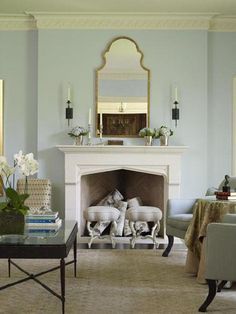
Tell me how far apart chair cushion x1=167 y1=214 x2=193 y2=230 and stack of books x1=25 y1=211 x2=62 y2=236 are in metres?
1.67

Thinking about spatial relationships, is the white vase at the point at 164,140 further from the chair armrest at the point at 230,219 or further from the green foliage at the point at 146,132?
the chair armrest at the point at 230,219

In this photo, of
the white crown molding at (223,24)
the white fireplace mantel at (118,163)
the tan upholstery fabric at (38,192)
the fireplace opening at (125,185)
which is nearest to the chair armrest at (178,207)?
the white fireplace mantel at (118,163)

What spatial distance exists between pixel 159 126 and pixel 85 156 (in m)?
1.06

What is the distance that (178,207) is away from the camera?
5.71 meters

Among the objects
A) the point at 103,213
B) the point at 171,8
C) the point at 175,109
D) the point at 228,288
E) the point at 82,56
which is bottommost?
the point at 228,288

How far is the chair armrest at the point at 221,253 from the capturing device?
11.7ft

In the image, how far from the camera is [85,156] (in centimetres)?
688

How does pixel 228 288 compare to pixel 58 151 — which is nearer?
pixel 228 288

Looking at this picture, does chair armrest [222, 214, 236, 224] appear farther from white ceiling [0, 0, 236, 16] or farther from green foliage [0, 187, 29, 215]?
white ceiling [0, 0, 236, 16]

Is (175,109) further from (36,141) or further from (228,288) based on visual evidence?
(228,288)

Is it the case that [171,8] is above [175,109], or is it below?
above

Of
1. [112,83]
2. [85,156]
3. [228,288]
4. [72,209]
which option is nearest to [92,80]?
Answer: [112,83]

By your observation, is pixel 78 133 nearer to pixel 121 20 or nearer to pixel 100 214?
pixel 100 214

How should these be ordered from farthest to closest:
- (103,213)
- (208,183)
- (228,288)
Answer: (208,183) → (103,213) → (228,288)
